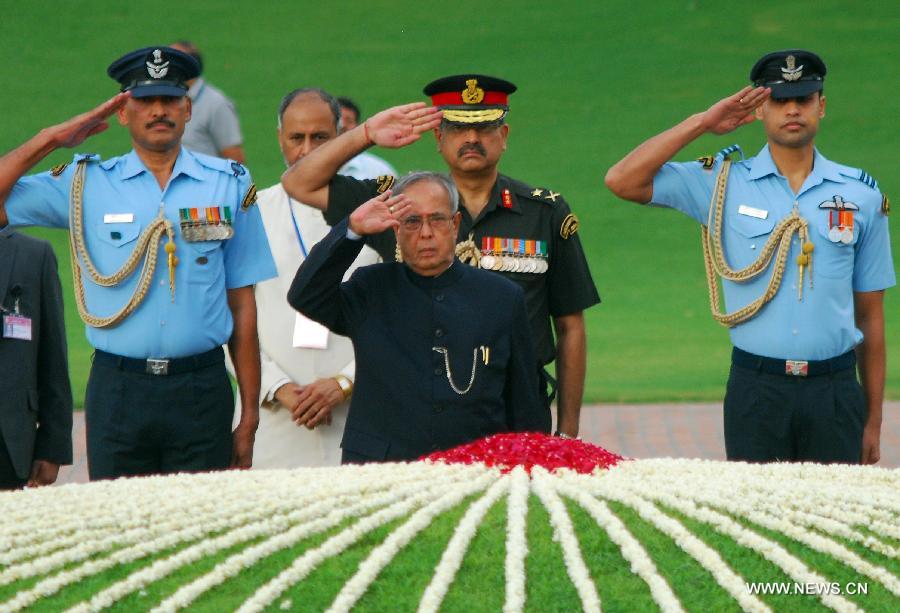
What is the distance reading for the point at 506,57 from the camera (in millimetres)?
16875

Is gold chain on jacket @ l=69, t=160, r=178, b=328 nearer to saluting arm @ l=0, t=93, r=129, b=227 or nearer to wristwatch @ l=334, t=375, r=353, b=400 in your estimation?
saluting arm @ l=0, t=93, r=129, b=227

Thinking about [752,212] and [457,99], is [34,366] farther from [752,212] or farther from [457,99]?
[752,212]

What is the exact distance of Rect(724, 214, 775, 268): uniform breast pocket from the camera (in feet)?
15.1

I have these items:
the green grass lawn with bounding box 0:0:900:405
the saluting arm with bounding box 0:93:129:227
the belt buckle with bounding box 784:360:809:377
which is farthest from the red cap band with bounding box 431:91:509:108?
the green grass lawn with bounding box 0:0:900:405

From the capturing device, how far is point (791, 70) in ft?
14.9

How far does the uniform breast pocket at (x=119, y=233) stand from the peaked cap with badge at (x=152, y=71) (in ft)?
1.20

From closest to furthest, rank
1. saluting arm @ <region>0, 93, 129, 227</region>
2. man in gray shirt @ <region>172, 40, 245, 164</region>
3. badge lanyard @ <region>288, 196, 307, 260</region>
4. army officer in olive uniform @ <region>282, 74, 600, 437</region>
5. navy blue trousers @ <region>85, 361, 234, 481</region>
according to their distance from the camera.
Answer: saluting arm @ <region>0, 93, 129, 227</region> < navy blue trousers @ <region>85, 361, 234, 481</region> < army officer in olive uniform @ <region>282, 74, 600, 437</region> < badge lanyard @ <region>288, 196, 307, 260</region> < man in gray shirt @ <region>172, 40, 245, 164</region>

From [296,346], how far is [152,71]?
3.43 feet

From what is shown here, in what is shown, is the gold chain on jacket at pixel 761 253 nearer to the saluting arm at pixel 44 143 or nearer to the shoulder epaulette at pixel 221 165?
the shoulder epaulette at pixel 221 165

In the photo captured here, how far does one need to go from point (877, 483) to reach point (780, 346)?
4.76 feet

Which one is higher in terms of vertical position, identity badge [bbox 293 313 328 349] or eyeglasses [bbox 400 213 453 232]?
eyeglasses [bbox 400 213 453 232]

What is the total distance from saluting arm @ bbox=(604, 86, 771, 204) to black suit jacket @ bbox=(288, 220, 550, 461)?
75cm

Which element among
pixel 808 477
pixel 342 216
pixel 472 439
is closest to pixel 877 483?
pixel 808 477
